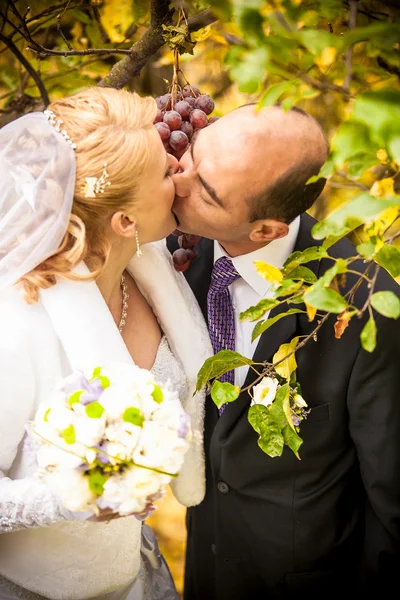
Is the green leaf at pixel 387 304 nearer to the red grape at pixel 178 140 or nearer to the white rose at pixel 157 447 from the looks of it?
the white rose at pixel 157 447

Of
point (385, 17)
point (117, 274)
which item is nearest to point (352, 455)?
point (117, 274)

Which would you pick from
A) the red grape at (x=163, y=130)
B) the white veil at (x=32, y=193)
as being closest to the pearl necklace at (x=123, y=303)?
the white veil at (x=32, y=193)

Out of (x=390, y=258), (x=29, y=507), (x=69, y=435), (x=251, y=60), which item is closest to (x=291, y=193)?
(x=390, y=258)

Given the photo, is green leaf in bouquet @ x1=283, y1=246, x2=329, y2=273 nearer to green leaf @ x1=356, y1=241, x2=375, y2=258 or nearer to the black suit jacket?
green leaf @ x1=356, y1=241, x2=375, y2=258

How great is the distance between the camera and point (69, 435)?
1237 millimetres

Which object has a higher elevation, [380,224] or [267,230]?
[380,224]

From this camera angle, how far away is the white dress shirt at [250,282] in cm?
193

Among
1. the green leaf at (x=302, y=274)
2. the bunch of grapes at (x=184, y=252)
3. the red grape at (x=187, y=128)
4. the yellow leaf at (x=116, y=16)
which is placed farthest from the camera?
the yellow leaf at (x=116, y=16)

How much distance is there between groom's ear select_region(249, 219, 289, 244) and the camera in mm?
1816

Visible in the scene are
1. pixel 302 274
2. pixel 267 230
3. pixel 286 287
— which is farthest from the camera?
pixel 267 230

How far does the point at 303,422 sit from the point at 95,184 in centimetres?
93

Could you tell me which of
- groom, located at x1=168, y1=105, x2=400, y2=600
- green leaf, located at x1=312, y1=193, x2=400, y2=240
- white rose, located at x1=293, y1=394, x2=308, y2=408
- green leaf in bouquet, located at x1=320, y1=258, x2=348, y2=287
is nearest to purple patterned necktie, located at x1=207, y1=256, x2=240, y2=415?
groom, located at x1=168, y1=105, x2=400, y2=600

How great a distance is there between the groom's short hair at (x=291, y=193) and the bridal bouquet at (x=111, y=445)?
2.36 ft

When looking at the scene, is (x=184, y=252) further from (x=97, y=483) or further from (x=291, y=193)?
(x=97, y=483)
